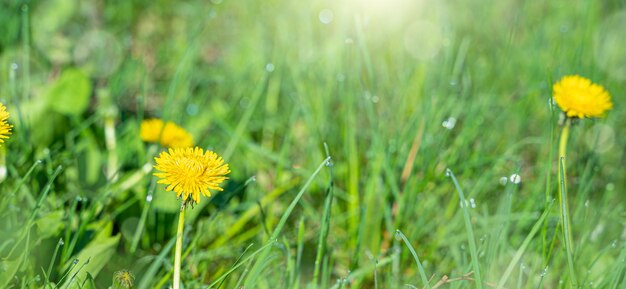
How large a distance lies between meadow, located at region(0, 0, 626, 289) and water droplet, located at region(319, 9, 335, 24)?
0.04 feet

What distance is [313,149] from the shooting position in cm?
174

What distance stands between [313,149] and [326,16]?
38.8 inches

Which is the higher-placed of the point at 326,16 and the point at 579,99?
the point at 579,99

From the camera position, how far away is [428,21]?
8.38ft

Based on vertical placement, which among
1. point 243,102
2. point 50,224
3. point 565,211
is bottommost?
point 243,102

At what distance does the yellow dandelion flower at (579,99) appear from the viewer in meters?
1.34

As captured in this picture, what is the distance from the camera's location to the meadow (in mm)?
1269

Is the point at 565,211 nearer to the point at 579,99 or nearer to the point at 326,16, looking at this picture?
the point at 579,99

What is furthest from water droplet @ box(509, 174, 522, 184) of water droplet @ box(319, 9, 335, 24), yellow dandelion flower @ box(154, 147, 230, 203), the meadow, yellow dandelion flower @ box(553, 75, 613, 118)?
water droplet @ box(319, 9, 335, 24)

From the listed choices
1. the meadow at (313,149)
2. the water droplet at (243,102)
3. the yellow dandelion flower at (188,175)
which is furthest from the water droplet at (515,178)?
the water droplet at (243,102)

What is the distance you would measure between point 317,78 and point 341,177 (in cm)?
37

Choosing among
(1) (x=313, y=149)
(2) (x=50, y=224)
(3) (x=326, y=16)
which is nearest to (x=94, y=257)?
(2) (x=50, y=224)

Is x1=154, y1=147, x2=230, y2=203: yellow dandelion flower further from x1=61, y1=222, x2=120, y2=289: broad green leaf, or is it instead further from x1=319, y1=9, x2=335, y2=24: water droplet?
x1=319, y1=9, x2=335, y2=24: water droplet

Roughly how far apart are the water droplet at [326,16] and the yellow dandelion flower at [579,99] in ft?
4.13
